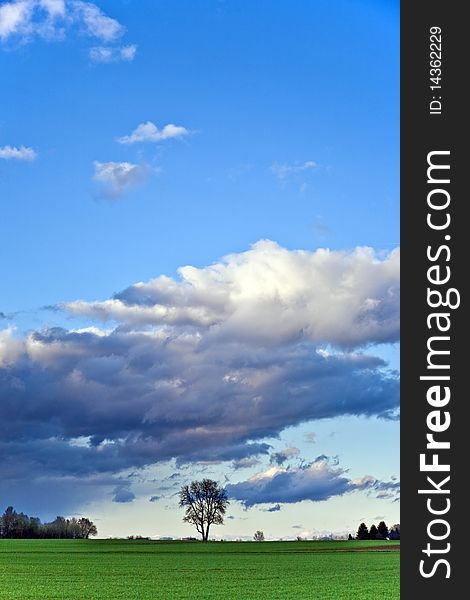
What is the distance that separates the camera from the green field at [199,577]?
38.3m

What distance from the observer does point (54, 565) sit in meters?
60.9

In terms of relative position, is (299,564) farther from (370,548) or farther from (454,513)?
(454,513)

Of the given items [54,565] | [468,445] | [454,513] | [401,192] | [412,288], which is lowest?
[54,565]

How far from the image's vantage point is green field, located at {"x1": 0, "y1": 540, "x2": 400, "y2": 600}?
38.3 metres

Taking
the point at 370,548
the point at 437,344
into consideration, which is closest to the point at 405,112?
the point at 437,344

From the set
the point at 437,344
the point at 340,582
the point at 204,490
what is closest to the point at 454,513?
the point at 437,344

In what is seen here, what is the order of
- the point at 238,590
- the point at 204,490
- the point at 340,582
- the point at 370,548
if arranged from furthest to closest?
1. the point at 204,490
2. the point at 370,548
3. the point at 340,582
4. the point at 238,590

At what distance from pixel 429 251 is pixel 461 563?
704cm

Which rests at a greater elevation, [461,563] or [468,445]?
[468,445]

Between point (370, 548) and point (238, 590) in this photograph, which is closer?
point (238, 590)

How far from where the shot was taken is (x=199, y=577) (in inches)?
1859

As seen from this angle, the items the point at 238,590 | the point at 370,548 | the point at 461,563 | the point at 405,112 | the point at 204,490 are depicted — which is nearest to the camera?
the point at 461,563

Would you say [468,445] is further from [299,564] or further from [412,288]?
[299,564]

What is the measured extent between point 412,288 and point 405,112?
428cm
